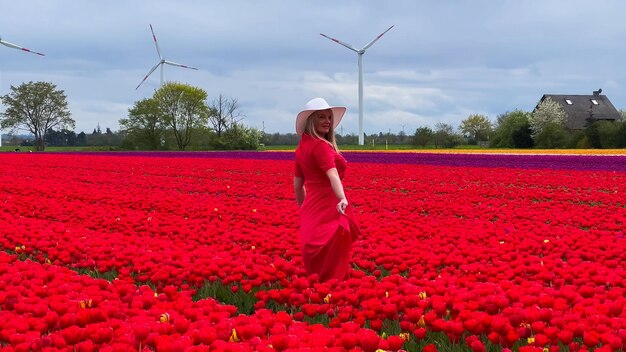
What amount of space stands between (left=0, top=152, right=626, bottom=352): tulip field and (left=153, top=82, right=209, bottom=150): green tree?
6753cm

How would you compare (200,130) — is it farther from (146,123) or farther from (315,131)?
(315,131)

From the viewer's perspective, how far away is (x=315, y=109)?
19.7 feet

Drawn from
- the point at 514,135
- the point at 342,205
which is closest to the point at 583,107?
the point at 514,135

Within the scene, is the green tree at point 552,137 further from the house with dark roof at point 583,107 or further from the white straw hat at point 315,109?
the white straw hat at point 315,109

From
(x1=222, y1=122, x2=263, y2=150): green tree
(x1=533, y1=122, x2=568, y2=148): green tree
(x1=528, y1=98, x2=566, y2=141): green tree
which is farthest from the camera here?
(x1=222, y1=122, x2=263, y2=150): green tree

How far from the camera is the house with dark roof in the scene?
265ft

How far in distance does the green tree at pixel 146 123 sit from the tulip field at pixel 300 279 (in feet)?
216

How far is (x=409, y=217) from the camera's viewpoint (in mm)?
10938

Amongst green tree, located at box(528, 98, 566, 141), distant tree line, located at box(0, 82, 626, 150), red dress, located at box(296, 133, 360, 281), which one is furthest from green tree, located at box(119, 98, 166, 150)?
red dress, located at box(296, 133, 360, 281)

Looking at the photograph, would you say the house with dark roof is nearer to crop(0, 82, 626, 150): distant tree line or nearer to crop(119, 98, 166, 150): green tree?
crop(0, 82, 626, 150): distant tree line

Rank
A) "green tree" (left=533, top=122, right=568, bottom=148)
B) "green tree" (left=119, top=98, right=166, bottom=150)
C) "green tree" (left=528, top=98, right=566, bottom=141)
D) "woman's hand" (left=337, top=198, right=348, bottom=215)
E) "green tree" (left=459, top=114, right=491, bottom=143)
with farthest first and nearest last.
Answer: "green tree" (left=459, top=114, right=491, bottom=143) < "green tree" (left=119, top=98, right=166, bottom=150) < "green tree" (left=528, top=98, right=566, bottom=141) < "green tree" (left=533, top=122, right=568, bottom=148) < "woman's hand" (left=337, top=198, right=348, bottom=215)

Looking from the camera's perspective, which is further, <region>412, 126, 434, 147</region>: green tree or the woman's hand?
<region>412, 126, 434, 147</region>: green tree

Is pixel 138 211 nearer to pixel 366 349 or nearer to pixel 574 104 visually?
pixel 366 349

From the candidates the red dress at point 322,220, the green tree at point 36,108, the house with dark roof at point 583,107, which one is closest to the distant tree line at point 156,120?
the green tree at point 36,108
